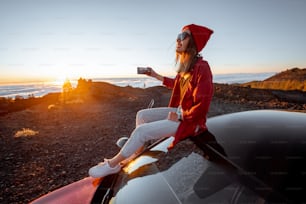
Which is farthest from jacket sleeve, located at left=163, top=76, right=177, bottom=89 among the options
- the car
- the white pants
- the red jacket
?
the car

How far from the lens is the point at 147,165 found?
1731 mm

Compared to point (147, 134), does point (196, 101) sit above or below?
above

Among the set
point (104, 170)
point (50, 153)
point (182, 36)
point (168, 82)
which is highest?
point (182, 36)

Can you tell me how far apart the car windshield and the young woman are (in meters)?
0.18

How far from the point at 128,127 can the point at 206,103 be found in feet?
21.6

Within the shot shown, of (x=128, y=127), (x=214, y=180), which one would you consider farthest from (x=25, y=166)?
(x=214, y=180)

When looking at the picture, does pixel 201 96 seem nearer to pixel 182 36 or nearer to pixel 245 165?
pixel 182 36

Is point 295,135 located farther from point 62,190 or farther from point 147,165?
point 62,190

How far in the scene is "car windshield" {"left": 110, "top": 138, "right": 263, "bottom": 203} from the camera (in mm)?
1277

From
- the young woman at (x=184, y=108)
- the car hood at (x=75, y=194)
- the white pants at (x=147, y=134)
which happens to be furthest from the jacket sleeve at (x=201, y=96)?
the car hood at (x=75, y=194)

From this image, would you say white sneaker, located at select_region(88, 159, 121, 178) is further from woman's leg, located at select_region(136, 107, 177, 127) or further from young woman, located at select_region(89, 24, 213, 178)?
woman's leg, located at select_region(136, 107, 177, 127)

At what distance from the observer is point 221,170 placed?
131cm

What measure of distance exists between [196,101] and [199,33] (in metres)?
0.79

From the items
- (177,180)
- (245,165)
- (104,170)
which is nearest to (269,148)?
(245,165)
